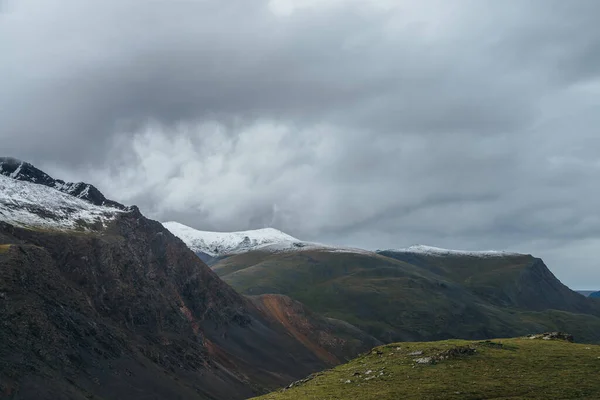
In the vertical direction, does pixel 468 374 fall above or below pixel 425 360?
below

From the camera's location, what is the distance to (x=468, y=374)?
6569 centimetres

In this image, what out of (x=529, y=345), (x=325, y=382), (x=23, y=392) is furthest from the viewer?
(x=23, y=392)

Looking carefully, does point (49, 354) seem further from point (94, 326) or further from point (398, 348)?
point (398, 348)

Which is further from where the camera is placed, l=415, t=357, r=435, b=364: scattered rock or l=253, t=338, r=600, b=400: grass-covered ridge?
l=415, t=357, r=435, b=364: scattered rock

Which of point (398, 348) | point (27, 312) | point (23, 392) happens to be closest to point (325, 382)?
point (398, 348)

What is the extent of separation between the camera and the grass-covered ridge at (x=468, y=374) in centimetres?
5947

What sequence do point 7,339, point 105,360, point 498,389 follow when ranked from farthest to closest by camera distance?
point 105,360 → point 7,339 → point 498,389

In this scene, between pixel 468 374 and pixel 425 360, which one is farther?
pixel 425 360

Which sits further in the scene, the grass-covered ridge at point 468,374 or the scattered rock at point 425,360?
the scattered rock at point 425,360

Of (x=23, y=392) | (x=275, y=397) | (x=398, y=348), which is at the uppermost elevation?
(x=398, y=348)

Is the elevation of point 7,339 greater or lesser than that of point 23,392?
greater

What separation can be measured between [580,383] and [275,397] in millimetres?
34316

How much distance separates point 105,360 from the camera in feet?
617

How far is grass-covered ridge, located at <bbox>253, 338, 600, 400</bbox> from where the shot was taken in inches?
2341
